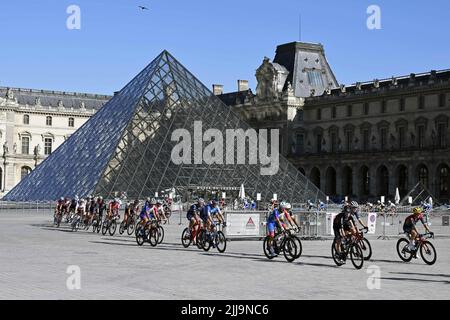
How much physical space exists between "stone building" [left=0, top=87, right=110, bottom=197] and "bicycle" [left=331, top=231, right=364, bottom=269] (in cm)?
8225

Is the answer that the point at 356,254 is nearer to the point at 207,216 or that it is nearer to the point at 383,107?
the point at 207,216

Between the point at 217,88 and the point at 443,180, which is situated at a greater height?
the point at 217,88

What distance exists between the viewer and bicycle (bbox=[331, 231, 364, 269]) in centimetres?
1684

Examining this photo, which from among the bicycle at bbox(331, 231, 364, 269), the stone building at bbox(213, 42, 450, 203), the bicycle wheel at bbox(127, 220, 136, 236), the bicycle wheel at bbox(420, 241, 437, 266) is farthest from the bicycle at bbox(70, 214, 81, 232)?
the stone building at bbox(213, 42, 450, 203)

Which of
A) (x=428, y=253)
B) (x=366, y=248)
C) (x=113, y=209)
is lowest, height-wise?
(x=428, y=253)

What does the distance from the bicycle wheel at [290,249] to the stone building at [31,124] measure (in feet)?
265

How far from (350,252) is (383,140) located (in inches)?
2291

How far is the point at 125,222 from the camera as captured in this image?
93.5ft

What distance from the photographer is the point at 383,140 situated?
73.9m

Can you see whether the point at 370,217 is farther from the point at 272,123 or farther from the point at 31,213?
the point at 272,123

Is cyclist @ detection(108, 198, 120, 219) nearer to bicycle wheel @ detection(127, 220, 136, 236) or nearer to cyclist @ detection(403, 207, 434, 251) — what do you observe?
bicycle wheel @ detection(127, 220, 136, 236)

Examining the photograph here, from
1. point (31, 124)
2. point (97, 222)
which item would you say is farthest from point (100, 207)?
point (31, 124)
